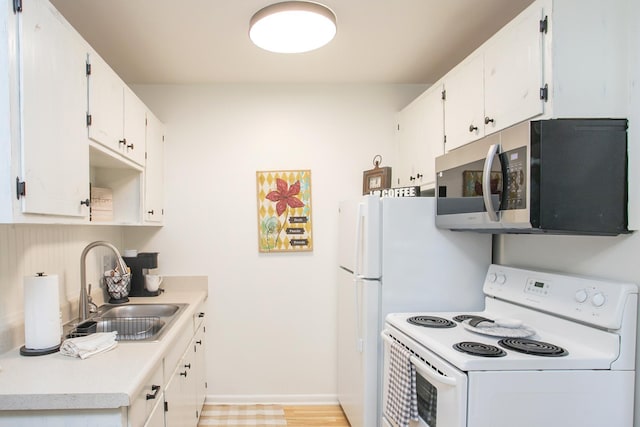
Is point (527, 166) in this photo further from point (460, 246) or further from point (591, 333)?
point (460, 246)

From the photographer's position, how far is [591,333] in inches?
57.5

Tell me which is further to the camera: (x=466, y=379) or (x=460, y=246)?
(x=460, y=246)

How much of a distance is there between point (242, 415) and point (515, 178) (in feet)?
8.26

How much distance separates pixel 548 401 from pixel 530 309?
0.54 metres

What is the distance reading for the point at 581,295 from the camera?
4.95 feet

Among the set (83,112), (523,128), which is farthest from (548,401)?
(83,112)

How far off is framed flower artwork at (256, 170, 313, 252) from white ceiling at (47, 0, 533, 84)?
77 centimetres

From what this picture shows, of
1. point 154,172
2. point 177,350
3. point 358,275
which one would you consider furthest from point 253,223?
point 177,350

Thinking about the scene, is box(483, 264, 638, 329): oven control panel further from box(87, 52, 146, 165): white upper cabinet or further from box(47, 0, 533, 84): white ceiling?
box(87, 52, 146, 165): white upper cabinet

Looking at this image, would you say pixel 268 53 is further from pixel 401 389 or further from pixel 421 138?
pixel 401 389

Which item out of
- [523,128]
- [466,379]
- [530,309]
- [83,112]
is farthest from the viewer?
[530,309]

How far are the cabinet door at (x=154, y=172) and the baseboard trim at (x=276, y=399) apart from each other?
1471 mm

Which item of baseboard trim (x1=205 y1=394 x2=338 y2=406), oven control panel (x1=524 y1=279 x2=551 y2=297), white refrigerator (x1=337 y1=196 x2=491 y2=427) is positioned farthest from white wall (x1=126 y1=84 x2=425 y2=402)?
oven control panel (x1=524 y1=279 x2=551 y2=297)

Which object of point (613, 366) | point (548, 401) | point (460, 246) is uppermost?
point (460, 246)
